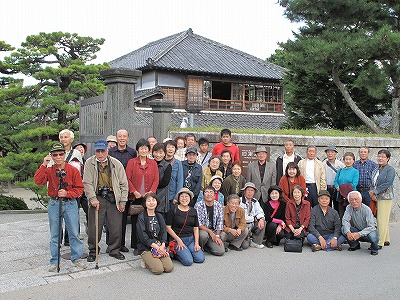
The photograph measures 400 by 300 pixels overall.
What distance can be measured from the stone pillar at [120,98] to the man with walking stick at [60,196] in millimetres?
2942

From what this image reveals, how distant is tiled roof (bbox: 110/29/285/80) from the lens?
24.8m

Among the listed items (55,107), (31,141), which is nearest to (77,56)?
(55,107)

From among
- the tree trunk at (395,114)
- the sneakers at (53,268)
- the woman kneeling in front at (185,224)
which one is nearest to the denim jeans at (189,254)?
the woman kneeling in front at (185,224)

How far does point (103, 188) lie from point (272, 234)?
2.95 meters

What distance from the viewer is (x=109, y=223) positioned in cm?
627

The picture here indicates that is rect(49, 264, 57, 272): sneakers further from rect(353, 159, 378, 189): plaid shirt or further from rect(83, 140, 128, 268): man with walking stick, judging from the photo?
rect(353, 159, 378, 189): plaid shirt

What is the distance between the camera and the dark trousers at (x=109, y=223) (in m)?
6.20

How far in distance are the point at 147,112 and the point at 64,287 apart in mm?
14933

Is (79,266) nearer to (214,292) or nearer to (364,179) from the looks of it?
(214,292)

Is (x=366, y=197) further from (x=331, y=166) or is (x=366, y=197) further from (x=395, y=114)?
(x=395, y=114)

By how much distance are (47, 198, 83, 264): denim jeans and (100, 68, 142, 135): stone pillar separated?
3043mm

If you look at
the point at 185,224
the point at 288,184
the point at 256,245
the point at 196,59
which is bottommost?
the point at 256,245

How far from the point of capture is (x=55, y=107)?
1427 centimetres

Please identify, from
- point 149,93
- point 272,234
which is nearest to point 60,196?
point 272,234
